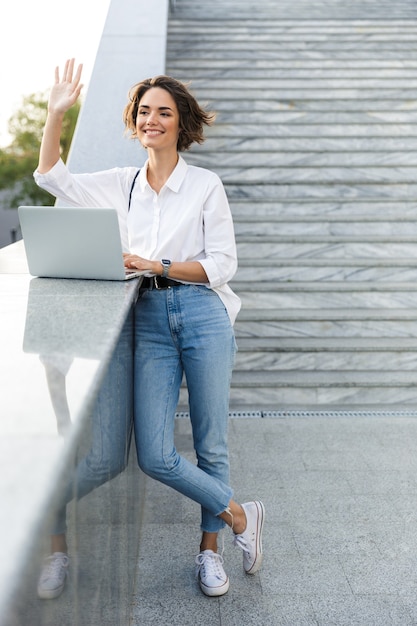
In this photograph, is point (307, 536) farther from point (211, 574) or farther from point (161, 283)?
point (161, 283)

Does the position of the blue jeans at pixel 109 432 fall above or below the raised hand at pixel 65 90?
below

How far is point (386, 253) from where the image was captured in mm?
6539

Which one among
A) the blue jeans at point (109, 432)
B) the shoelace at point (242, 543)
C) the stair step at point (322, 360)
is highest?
the blue jeans at point (109, 432)

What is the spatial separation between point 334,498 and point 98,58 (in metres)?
3.96

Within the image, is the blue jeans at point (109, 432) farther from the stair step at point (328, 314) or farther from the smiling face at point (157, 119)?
the stair step at point (328, 314)

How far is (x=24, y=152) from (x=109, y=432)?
4480 cm

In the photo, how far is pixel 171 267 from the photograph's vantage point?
8.80 feet

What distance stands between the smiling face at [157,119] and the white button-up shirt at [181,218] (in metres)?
0.11

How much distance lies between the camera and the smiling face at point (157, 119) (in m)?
2.83

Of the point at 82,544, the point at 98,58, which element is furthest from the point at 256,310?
the point at 82,544

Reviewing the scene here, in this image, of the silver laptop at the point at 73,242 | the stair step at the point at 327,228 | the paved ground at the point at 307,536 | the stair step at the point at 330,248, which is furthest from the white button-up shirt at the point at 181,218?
the stair step at the point at 327,228

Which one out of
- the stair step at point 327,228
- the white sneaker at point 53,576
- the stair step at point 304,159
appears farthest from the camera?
the stair step at point 304,159

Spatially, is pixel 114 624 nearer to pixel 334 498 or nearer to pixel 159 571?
pixel 159 571

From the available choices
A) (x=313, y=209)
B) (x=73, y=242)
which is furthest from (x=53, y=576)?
(x=313, y=209)
